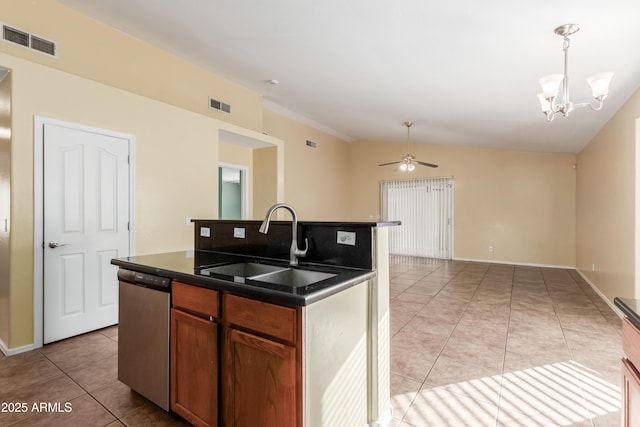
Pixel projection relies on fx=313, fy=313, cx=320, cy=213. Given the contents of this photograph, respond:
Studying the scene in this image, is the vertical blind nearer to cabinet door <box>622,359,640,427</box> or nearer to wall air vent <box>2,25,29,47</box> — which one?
cabinet door <box>622,359,640,427</box>

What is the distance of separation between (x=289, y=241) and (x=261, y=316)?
0.78 m

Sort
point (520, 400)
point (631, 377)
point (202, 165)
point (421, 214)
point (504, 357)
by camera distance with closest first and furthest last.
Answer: point (631, 377), point (520, 400), point (504, 357), point (202, 165), point (421, 214)

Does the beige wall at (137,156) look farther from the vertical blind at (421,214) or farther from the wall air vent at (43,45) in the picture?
the vertical blind at (421,214)

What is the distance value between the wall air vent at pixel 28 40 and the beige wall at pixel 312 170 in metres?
3.60

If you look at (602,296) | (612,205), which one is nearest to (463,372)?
(612,205)

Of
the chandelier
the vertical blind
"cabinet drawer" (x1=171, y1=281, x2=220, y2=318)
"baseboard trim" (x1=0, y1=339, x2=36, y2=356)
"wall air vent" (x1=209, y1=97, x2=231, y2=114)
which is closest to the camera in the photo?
"cabinet drawer" (x1=171, y1=281, x2=220, y2=318)

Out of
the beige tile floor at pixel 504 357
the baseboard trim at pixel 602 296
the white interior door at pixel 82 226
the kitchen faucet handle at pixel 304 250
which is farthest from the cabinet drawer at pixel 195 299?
the baseboard trim at pixel 602 296

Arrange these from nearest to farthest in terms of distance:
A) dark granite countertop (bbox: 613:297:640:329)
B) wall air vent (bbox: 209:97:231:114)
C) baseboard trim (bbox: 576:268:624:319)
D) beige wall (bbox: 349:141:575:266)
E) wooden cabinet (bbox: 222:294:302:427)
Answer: dark granite countertop (bbox: 613:297:640:329)
wooden cabinet (bbox: 222:294:302:427)
baseboard trim (bbox: 576:268:624:319)
wall air vent (bbox: 209:97:231:114)
beige wall (bbox: 349:141:575:266)

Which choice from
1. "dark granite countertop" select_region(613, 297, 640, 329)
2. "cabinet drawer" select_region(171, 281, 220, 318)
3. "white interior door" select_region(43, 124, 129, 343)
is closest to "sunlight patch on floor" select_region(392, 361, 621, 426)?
"dark granite countertop" select_region(613, 297, 640, 329)

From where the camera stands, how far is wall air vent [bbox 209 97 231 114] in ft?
15.8

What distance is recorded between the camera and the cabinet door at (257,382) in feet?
4.29

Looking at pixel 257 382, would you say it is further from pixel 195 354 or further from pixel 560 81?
pixel 560 81

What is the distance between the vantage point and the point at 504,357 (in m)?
2.69

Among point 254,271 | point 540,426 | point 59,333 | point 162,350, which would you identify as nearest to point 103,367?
point 59,333
